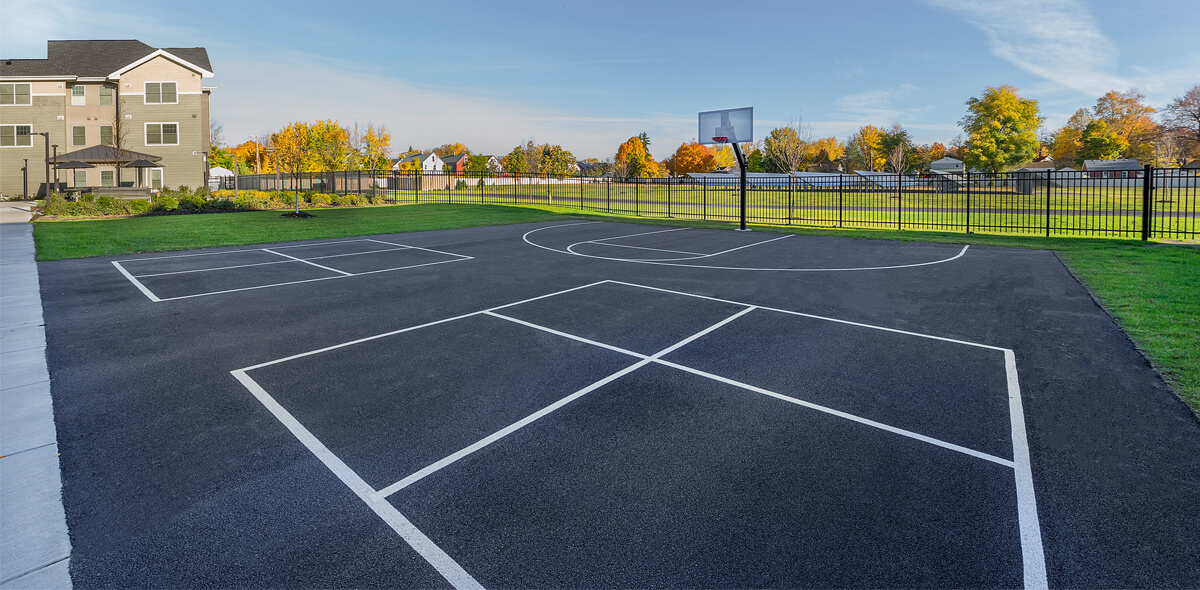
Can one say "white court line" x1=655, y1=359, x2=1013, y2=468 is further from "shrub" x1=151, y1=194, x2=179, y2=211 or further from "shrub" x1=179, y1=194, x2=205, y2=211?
"shrub" x1=179, y1=194, x2=205, y2=211

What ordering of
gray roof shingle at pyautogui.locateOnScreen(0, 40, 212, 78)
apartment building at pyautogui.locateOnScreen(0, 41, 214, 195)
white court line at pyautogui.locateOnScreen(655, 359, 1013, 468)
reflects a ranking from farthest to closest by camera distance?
gray roof shingle at pyautogui.locateOnScreen(0, 40, 212, 78)
apartment building at pyautogui.locateOnScreen(0, 41, 214, 195)
white court line at pyautogui.locateOnScreen(655, 359, 1013, 468)

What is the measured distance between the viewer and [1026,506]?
3699mm

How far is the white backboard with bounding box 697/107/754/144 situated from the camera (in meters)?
22.4

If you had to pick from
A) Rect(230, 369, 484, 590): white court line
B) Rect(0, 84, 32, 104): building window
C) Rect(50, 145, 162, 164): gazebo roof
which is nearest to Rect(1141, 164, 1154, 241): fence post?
Rect(230, 369, 484, 590): white court line

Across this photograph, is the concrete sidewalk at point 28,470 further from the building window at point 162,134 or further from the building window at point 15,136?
the building window at point 15,136

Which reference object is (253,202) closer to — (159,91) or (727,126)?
(159,91)

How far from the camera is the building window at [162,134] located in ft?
137

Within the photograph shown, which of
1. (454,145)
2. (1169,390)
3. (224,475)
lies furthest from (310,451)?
(454,145)

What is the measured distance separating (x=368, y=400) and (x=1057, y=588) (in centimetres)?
488

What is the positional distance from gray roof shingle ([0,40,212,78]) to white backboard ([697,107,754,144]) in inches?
1488

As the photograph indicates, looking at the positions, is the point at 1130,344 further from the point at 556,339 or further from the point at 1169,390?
the point at 556,339

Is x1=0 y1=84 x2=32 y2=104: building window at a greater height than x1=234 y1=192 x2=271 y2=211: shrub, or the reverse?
x1=0 y1=84 x2=32 y2=104: building window

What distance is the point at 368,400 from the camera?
5.52 m

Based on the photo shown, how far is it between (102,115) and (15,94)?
5.18 metres
